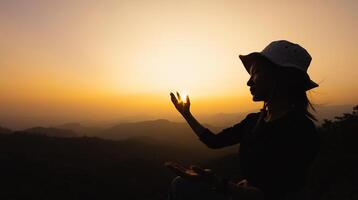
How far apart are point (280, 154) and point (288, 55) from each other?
2.88 feet

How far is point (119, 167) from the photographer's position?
36.2 meters

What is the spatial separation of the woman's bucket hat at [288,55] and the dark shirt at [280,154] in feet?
1.25

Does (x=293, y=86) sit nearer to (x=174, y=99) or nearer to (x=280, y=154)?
(x=280, y=154)

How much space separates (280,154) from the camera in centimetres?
296

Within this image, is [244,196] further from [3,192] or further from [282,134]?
[3,192]

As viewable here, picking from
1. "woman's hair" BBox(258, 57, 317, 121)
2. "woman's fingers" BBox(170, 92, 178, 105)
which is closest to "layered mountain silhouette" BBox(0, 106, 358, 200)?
"woman's hair" BBox(258, 57, 317, 121)

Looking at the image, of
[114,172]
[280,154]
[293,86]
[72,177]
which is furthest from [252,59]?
[114,172]

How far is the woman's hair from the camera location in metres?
3.37

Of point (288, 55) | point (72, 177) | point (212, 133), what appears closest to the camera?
point (288, 55)

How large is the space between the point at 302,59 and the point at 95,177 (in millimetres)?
28294

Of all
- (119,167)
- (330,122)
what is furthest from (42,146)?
(330,122)

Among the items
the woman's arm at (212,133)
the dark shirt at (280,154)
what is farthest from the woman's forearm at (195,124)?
the dark shirt at (280,154)

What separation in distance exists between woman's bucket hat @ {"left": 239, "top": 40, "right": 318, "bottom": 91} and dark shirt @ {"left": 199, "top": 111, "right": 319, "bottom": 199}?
0.38 m

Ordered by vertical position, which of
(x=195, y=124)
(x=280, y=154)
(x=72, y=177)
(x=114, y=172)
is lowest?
(x=114, y=172)
